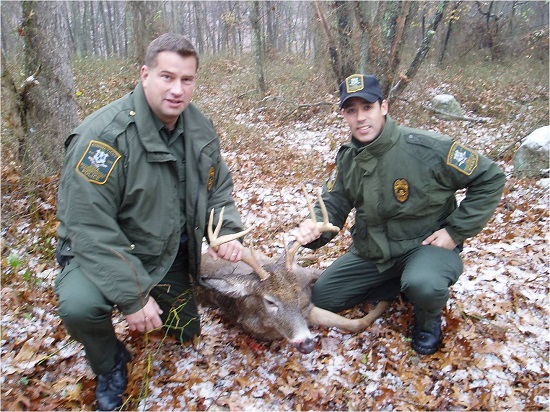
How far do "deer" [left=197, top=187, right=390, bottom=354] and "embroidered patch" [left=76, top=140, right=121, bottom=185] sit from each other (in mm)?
902

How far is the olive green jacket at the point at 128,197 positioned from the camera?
2994mm

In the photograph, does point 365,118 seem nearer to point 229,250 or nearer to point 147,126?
point 229,250

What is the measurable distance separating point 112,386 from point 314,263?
2651 mm

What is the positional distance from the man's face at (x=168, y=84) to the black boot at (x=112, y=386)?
1.93 metres

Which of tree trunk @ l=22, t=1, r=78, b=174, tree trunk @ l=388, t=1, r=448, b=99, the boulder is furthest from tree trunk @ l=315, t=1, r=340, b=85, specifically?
tree trunk @ l=22, t=1, r=78, b=174

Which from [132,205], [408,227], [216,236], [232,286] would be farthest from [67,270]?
[408,227]

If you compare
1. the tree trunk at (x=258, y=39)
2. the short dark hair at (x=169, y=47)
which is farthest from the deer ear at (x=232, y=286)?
the tree trunk at (x=258, y=39)

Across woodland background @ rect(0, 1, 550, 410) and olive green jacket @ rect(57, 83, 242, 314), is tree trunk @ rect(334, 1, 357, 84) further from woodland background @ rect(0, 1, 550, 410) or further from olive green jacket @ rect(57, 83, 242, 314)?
olive green jacket @ rect(57, 83, 242, 314)

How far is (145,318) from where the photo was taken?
10.4 feet

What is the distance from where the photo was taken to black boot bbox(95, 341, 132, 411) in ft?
11.1

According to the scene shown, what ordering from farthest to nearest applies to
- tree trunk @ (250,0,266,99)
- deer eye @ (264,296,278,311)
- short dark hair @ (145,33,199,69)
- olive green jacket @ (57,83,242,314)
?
tree trunk @ (250,0,266,99)
deer eye @ (264,296,278,311)
short dark hair @ (145,33,199,69)
olive green jacket @ (57,83,242,314)

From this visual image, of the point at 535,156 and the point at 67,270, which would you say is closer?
the point at 67,270

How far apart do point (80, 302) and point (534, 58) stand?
19.0m

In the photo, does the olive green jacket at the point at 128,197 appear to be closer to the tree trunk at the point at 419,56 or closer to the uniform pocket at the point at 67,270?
the uniform pocket at the point at 67,270
